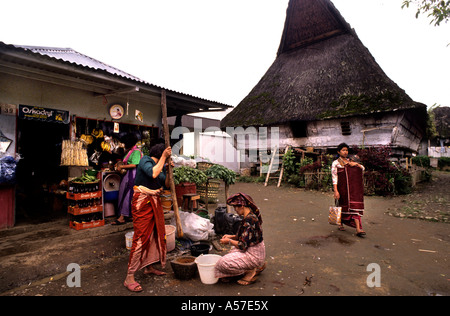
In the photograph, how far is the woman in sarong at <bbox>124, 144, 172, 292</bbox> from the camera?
3.22 meters

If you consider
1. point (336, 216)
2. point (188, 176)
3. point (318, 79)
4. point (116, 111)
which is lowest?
point (336, 216)

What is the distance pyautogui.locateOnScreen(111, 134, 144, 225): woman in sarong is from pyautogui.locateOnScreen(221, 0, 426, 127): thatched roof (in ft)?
32.7

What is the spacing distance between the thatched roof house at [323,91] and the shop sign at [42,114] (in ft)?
34.9

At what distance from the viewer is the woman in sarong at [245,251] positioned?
3.26m

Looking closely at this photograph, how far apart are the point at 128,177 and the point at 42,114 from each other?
2.42 metres

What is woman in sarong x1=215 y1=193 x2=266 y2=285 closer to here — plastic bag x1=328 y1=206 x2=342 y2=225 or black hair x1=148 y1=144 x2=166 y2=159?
black hair x1=148 y1=144 x2=166 y2=159

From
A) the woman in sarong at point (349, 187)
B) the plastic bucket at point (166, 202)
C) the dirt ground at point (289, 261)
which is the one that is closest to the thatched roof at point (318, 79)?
the dirt ground at point (289, 261)

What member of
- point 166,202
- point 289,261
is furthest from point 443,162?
point 166,202

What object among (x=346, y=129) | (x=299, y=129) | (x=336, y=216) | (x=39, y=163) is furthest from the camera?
(x=299, y=129)

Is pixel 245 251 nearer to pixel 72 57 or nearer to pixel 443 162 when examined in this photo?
pixel 72 57

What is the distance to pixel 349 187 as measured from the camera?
560 centimetres

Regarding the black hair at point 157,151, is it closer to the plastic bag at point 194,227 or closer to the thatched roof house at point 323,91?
the plastic bag at point 194,227

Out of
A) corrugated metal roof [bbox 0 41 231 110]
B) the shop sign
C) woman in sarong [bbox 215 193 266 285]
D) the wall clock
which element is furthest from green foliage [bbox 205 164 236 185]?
the shop sign
